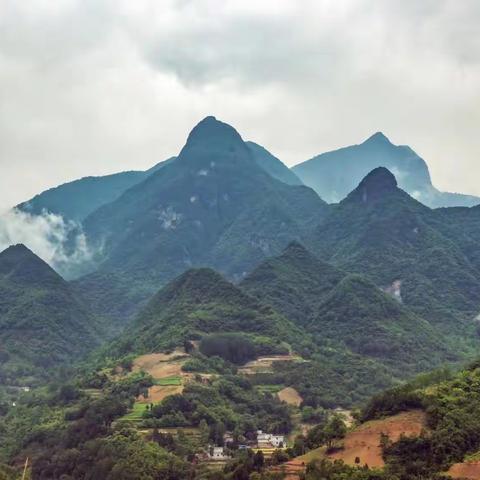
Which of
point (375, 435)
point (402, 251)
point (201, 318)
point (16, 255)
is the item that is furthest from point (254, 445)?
point (16, 255)

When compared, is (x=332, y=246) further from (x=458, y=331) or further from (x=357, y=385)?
(x=357, y=385)

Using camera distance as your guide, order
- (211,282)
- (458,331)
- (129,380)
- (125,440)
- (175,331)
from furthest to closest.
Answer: (458,331) < (211,282) < (175,331) < (129,380) < (125,440)

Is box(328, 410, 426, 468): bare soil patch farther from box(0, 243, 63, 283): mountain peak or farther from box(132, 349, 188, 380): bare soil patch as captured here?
box(0, 243, 63, 283): mountain peak

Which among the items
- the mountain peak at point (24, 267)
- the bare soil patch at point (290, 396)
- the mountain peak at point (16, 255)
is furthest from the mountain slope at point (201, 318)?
the mountain peak at point (16, 255)

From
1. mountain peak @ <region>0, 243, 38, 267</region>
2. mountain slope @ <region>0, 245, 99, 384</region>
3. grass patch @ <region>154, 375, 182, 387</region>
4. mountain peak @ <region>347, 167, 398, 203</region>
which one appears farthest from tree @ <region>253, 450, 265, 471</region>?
mountain peak @ <region>0, 243, 38, 267</region>

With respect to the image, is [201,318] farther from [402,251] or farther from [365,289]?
[402,251]

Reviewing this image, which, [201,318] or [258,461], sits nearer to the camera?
[258,461]

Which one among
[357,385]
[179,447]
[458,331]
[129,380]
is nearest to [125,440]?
[179,447]
